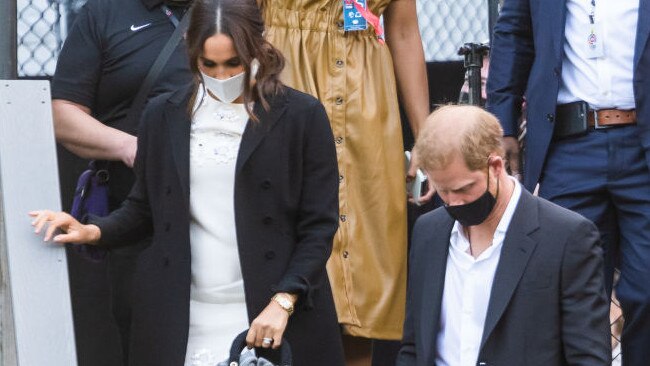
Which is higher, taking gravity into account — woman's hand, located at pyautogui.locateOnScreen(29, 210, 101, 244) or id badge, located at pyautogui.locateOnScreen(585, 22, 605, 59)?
id badge, located at pyautogui.locateOnScreen(585, 22, 605, 59)

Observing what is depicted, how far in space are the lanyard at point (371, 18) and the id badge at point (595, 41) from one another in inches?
28.1

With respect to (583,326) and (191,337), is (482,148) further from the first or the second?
(191,337)

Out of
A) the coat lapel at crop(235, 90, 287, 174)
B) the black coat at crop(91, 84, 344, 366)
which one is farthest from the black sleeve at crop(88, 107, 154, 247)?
the coat lapel at crop(235, 90, 287, 174)

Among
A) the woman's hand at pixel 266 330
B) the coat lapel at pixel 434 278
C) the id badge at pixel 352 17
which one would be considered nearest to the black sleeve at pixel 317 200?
the woman's hand at pixel 266 330

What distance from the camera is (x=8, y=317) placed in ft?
14.6

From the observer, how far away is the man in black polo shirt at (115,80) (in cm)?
513

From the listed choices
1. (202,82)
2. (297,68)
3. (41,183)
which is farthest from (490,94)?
(41,183)

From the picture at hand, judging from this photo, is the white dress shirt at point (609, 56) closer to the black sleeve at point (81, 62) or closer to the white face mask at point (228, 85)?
the white face mask at point (228, 85)

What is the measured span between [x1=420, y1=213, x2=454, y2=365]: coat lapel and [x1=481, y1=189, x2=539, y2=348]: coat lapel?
189 mm

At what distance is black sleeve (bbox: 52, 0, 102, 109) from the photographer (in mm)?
5141

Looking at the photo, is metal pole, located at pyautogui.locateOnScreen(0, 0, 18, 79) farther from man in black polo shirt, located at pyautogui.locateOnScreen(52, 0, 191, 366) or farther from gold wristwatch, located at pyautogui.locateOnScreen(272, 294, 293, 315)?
gold wristwatch, located at pyautogui.locateOnScreen(272, 294, 293, 315)

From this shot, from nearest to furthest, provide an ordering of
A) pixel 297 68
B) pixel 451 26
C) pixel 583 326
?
pixel 583 326 < pixel 297 68 < pixel 451 26

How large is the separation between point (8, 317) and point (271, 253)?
854 mm

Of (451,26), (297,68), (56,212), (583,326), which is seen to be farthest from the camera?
(451,26)
